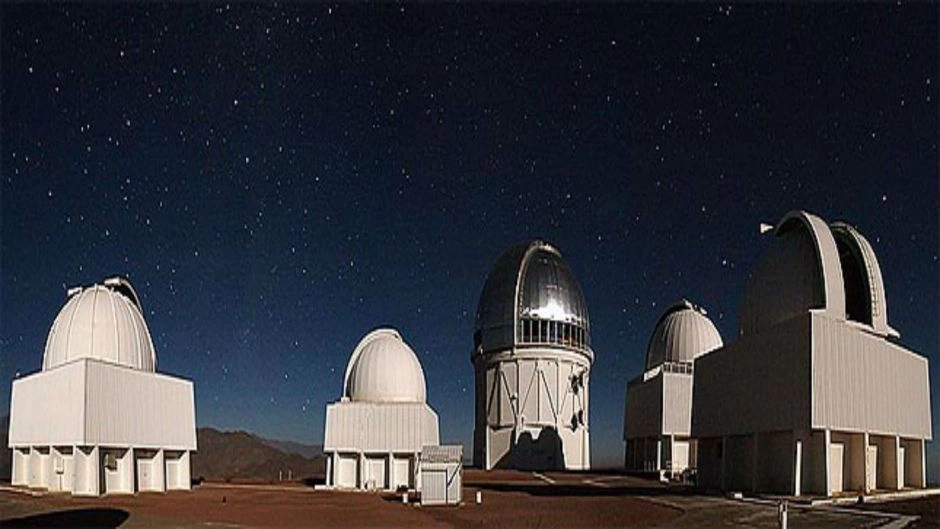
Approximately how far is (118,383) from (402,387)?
12570 millimetres

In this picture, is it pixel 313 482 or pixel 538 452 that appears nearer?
pixel 313 482

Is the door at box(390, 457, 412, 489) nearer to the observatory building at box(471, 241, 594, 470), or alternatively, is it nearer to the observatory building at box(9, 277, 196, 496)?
the observatory building at box(9, 277, 196, 496)

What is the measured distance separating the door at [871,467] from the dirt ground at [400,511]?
5122 millimetres

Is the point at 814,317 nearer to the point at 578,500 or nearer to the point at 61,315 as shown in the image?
the point at 578,500

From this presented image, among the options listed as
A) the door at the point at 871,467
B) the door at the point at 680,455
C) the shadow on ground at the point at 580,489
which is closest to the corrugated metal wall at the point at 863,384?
the door at the point at 871,467

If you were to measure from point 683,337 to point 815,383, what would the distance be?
28.8m

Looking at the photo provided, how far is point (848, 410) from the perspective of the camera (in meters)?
27.1

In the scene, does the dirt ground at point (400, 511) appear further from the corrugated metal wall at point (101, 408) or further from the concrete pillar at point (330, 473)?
the concrete pillar at point (330, 473)

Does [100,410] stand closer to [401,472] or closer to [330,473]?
[330,473]

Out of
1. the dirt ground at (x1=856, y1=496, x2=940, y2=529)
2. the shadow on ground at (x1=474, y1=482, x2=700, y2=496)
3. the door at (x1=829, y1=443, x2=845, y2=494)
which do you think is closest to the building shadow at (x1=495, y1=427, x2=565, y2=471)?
the shadow on ground at (x1=474, y1=482, x2=700, y2=496)

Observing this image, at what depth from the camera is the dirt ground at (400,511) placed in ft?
67.1

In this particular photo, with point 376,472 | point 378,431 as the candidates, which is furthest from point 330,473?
point 378,431

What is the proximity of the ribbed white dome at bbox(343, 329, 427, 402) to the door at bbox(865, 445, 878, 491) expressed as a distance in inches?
783

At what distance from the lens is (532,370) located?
5578 cm
